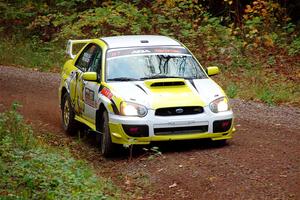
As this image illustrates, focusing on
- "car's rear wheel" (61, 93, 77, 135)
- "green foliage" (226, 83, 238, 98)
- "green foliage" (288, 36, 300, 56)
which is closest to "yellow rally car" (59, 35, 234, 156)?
"car's rear wheel" (61, 93, 77, 135)

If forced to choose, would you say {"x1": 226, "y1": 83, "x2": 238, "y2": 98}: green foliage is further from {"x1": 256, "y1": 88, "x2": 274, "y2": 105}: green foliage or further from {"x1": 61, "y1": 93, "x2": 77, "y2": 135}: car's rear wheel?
{"x1": 61, "y1": 93, "x2": 77, "y2": 135}: car's rear wheel

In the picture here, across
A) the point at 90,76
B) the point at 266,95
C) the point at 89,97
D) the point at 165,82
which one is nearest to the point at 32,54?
the point at 266,95

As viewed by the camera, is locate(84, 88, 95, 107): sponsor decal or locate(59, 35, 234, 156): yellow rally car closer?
locate(59, 35, 234, 156): yellow rally car

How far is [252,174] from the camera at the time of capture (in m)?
8.86

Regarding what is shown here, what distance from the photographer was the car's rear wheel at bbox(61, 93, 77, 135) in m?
12.6

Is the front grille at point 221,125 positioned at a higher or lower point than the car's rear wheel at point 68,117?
higher

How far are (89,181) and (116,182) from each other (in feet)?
3.06

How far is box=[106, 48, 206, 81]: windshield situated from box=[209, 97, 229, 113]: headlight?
0.91 metres

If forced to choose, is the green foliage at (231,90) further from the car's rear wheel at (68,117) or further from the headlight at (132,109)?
the headlight at (132,109)

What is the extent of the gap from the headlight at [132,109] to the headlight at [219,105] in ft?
3.38

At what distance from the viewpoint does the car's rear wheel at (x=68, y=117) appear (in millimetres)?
12586

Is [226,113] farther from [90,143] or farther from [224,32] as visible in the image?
[224,32]

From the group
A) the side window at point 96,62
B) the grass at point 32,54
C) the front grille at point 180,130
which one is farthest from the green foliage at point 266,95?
the grass at point 32,54

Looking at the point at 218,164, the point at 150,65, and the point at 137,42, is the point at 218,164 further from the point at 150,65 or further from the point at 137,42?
the point at 137,42
